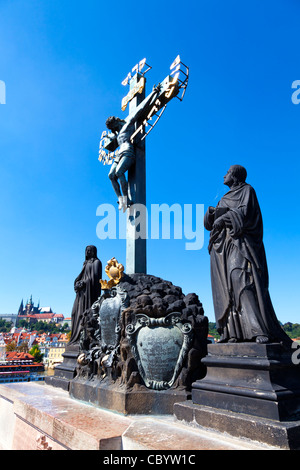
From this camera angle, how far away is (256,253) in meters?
4.39

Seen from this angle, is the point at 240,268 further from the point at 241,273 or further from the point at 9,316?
the point at 9,316

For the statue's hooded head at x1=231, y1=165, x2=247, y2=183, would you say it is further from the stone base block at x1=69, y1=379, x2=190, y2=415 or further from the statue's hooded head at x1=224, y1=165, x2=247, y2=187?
the stone base block at x1=69, y1=379, x2=190, y2=415

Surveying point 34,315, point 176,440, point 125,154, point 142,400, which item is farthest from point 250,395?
point 34,315

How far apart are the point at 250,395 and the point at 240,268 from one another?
5.09 ft

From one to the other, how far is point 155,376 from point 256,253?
2.71 metres

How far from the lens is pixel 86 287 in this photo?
921cm

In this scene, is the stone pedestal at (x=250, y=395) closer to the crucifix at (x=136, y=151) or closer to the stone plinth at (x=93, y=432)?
the stone plinth at (x=93, y=432)

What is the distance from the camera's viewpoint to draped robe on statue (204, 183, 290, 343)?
4098mm

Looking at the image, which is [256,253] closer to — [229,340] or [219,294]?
[219,294]

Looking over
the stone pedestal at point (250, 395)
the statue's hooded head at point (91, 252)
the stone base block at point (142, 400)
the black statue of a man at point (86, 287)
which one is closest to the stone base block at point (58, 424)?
the stone base block at point (142, 400)

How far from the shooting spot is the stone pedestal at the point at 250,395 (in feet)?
10.7

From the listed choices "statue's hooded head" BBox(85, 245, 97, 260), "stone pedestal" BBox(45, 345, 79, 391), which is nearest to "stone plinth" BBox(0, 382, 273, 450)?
"stone pedestal" BBox(45, 345, 79, 391)

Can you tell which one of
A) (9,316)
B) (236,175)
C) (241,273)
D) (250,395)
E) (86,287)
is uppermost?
(236,175)
